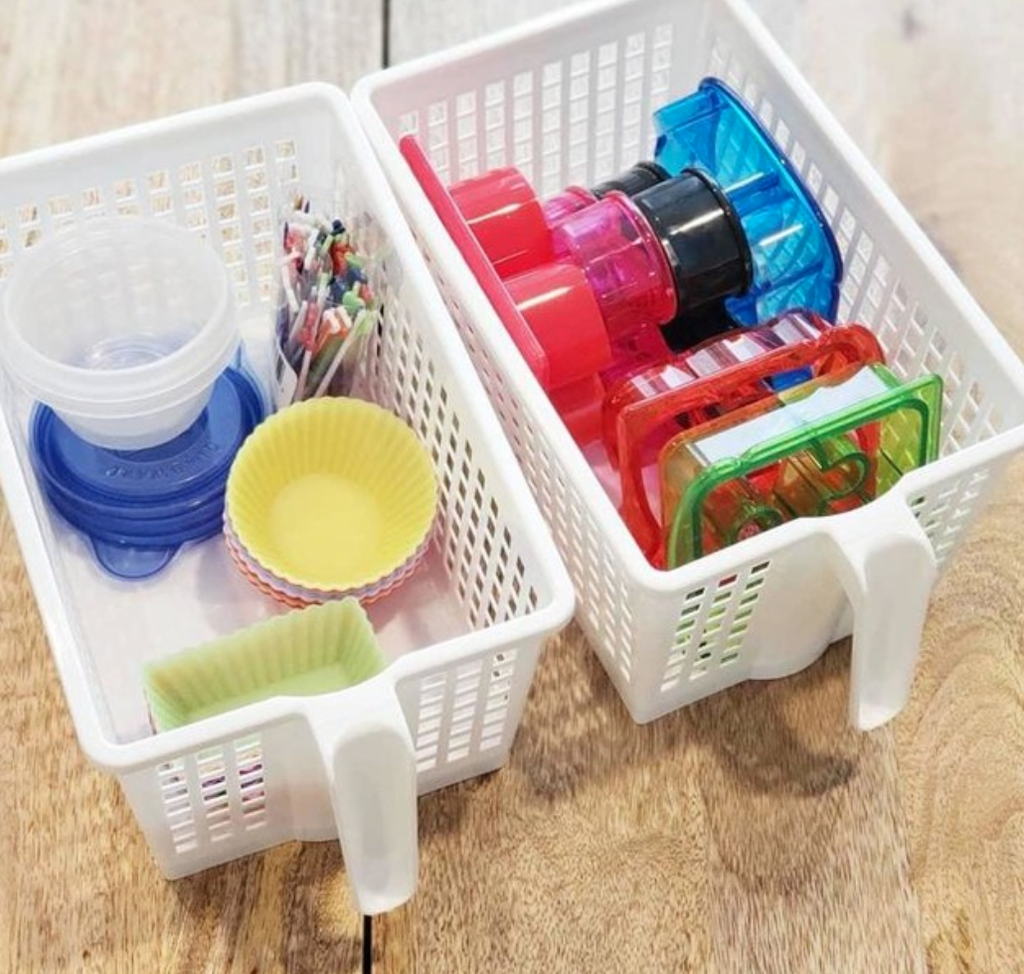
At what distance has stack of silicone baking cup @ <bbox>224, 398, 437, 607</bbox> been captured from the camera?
0.84 meters

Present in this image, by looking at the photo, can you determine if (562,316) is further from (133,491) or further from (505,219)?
(133,491)

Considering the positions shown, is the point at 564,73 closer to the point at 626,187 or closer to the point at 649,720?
the point at 626,187

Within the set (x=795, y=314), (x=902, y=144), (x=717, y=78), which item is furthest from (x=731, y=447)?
(x=902, y=144)

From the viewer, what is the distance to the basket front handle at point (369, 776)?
2.17 ft

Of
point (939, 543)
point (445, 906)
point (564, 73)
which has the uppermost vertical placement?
point (564, 73)

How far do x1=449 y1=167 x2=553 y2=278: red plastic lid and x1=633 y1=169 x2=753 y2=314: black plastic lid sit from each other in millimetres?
56

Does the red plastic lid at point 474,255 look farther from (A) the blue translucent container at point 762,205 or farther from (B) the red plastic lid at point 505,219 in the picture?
(A) the blue translucent container at point 762,205

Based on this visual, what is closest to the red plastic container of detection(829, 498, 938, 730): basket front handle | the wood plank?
detection(829, 498, 938, 730): basket front handle

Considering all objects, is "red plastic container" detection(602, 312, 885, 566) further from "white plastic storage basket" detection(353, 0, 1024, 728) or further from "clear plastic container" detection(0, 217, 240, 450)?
"clear plastic container" detection(0, 217, 240, 450)

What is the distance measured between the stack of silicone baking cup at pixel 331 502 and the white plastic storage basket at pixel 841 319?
67mm

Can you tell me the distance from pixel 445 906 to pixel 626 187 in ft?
1.30

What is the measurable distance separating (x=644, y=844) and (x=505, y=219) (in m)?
0.33

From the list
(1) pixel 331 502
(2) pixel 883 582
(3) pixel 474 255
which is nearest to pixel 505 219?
(3) pixel 474 255

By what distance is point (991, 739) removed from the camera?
857 millimetres
